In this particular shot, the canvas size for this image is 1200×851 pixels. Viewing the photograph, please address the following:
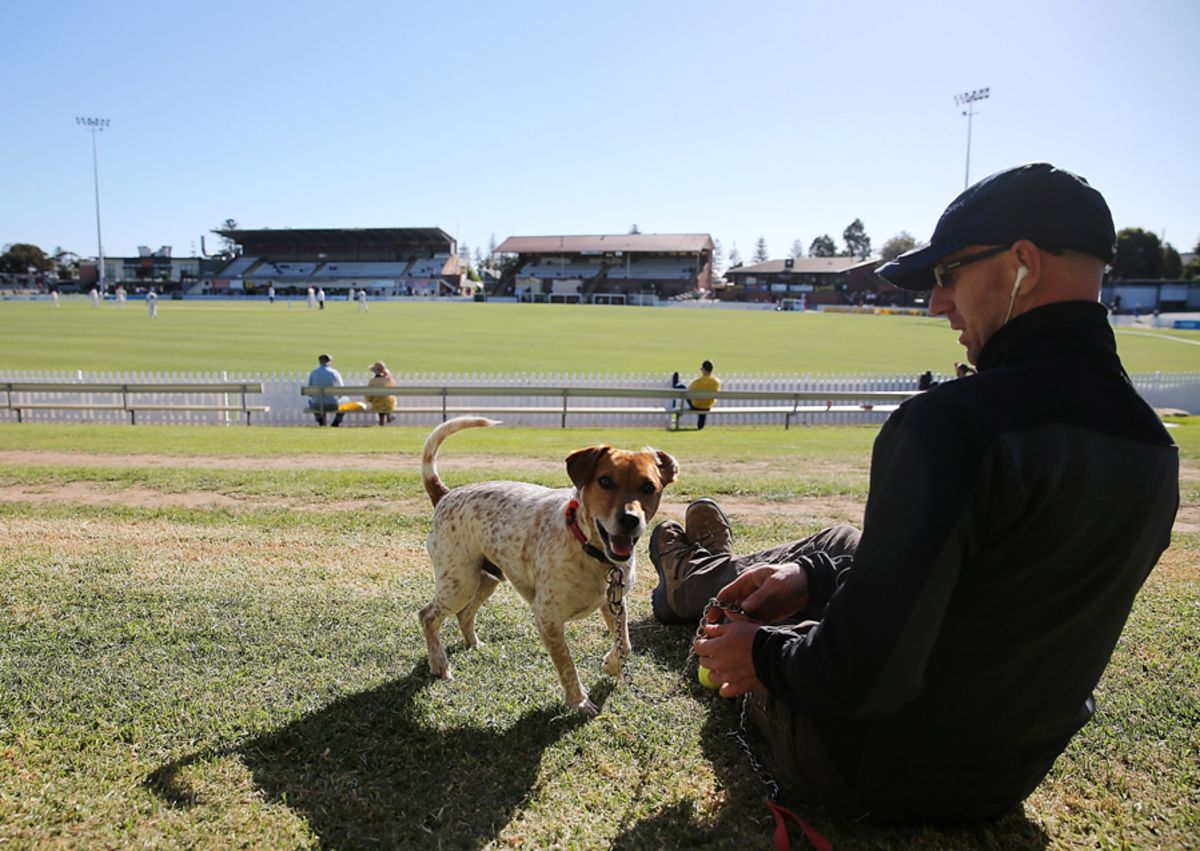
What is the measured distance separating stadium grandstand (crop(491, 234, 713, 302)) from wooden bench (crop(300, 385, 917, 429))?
77.5 m

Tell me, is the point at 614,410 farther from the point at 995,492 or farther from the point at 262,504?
the point at 995,492

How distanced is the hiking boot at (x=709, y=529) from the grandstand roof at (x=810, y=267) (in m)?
105

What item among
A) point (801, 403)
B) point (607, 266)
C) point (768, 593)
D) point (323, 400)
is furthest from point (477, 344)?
point (607, 266)

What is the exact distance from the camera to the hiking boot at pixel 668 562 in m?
4.24

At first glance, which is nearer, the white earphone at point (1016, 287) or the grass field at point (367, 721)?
the white earphone at point (1016, 287)

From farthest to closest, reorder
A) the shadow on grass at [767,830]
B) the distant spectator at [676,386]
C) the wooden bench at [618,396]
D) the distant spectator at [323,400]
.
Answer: the distant spectator at [676,386]
the distant spectator at [323,400]
the wooden bench at [618,396]
the shadow on grass at [767,830]

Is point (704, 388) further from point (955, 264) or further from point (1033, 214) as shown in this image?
point (1033, 214)

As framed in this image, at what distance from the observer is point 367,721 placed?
3279 millimetres

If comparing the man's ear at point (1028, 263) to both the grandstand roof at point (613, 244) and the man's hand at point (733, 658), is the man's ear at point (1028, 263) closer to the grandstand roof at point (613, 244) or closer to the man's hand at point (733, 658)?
the man's hand at point (733, 658)

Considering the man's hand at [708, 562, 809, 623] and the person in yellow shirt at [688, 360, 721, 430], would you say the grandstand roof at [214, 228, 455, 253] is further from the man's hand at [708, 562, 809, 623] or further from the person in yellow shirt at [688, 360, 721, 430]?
the man's hand at [708, 562, 809, 623]

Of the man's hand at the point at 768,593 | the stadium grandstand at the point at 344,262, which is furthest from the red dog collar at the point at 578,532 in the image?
the stadium grandstand at the point at 344,262

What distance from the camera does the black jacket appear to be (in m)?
1.83

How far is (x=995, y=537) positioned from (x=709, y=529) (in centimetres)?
248

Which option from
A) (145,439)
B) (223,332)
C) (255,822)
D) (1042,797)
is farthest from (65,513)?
(223,332)
